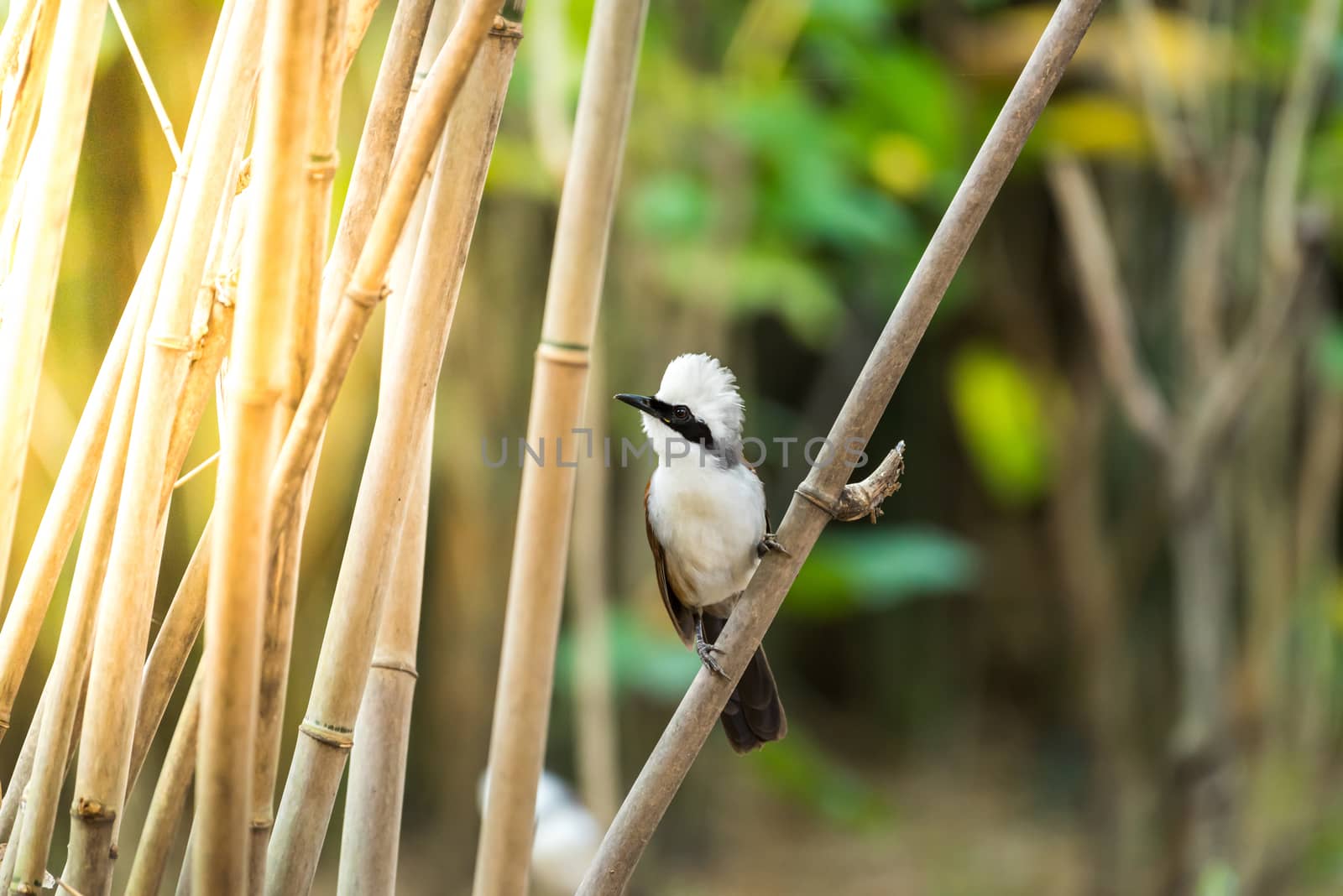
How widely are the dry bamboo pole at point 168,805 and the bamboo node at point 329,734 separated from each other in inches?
2.5

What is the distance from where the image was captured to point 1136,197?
9.96ft

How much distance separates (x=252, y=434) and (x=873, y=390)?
32cm

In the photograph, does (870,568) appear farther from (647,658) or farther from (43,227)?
(43,227)

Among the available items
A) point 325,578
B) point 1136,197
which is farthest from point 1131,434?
point 325,578

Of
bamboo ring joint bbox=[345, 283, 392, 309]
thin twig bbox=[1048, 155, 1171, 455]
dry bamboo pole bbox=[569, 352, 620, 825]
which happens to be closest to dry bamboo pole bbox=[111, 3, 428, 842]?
bamboo ring joint bbox=[345, 283, 392, 309]

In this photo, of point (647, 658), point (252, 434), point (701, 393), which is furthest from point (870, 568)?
point (252, 434)

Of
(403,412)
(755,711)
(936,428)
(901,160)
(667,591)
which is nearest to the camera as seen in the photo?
(403,412)

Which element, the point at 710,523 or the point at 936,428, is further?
the point at 936,428

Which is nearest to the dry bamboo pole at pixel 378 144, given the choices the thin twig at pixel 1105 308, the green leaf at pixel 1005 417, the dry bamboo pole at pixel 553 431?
the dry bamboo pole at pixel 553 431

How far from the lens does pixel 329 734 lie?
0.54 meters

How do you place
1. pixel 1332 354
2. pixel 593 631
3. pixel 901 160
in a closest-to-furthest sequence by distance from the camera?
pixel 593 631 < pixel 901 160 < pixel 1332 354

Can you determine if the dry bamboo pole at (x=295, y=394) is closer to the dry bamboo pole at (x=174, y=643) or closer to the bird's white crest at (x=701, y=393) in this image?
the dry bamboo pole at (x=174, y=643)

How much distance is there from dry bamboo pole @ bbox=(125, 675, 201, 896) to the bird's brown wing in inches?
30.1

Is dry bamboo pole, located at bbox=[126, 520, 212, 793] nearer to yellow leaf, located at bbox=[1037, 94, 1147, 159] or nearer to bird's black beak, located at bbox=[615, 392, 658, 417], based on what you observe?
bird's black beak, located at bbox=[615, 392, 658, 417]
